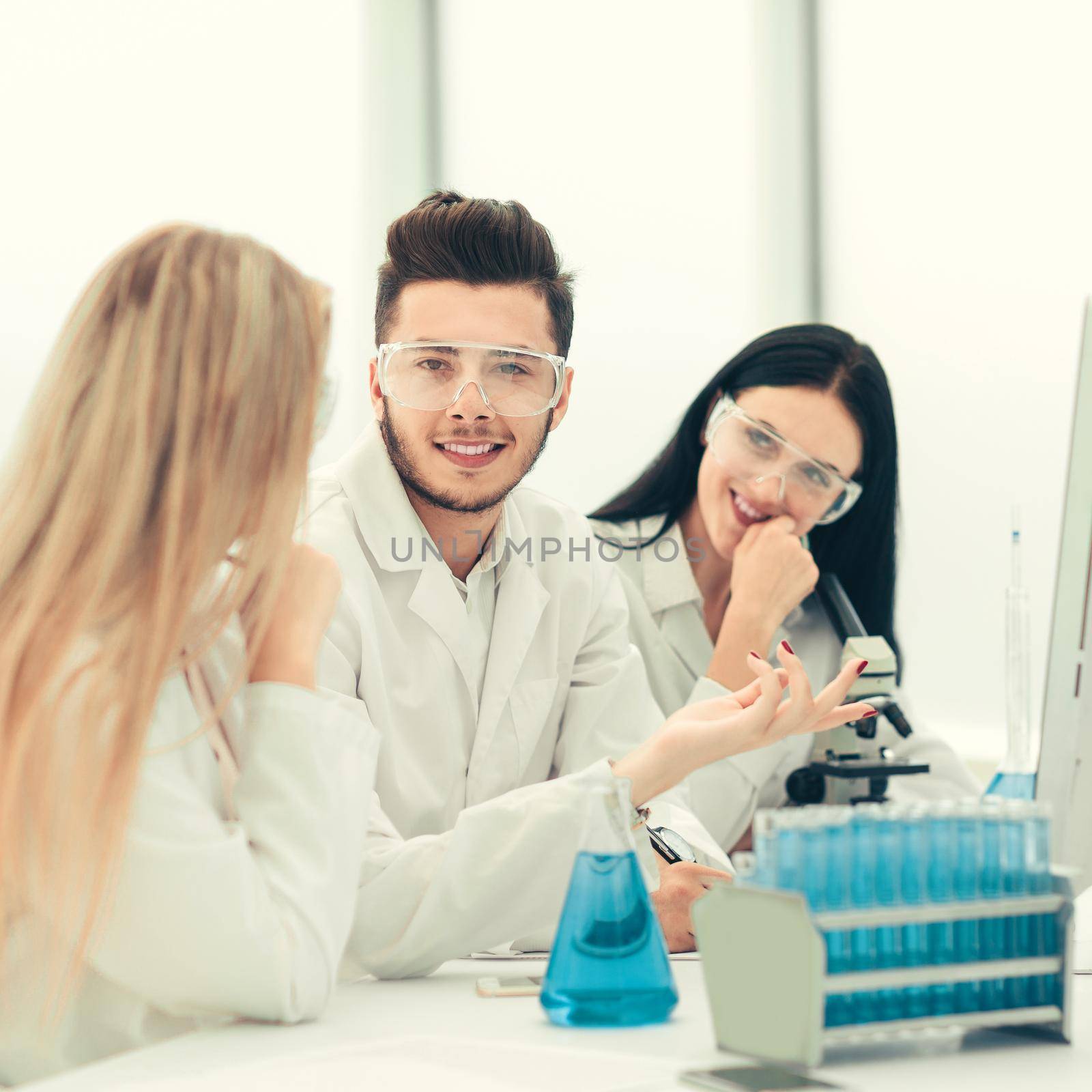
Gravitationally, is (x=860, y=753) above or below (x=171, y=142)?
below

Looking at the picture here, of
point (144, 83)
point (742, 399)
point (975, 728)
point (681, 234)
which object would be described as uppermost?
point (144, 83)

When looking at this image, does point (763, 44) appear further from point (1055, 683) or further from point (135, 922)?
point (135, 922)

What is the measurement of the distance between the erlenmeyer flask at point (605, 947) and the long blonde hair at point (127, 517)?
1.30 feet

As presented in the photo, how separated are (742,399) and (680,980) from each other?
161cm

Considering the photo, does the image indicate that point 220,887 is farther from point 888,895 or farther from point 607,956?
point 888,895

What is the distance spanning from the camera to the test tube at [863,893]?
98cm

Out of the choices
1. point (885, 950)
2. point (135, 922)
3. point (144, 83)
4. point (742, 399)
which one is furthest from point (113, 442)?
point (144, 83)

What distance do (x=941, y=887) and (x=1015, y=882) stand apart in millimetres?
81

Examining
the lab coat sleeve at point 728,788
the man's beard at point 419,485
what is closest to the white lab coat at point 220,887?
the man's beard at point 419,485

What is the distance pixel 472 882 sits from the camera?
1.42 m

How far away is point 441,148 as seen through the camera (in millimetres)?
4492

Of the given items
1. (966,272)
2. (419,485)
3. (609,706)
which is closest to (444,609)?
(419,485)

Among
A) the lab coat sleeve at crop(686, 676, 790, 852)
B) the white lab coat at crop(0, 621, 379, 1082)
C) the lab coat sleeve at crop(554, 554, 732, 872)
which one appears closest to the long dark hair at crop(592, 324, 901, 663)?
the lab coat sleeve at crop(686, 676, 790, 852)

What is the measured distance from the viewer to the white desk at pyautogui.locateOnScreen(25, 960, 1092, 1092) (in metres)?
0.96
